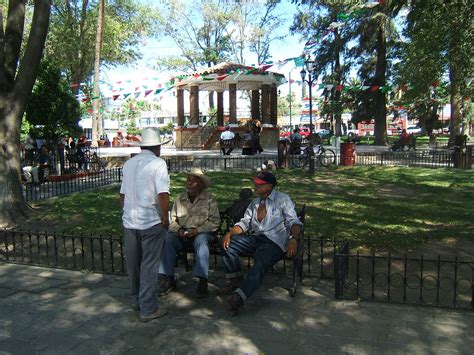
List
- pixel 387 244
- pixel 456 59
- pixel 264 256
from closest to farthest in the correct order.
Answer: pixel 264 256 < pixel 387 244 < pixel 456 59

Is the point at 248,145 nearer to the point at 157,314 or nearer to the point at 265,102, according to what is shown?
the point at 265,102

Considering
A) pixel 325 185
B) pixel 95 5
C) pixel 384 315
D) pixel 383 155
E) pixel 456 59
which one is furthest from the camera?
pixel 95 5

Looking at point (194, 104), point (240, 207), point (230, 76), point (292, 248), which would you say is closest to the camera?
point (292, 248)

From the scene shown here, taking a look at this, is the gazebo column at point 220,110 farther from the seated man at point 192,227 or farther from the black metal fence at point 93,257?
the seated man at point 192,227

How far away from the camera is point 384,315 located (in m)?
4.13

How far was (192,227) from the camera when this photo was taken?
192 inches

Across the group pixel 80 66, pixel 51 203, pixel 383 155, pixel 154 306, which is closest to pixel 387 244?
pixel 154 306

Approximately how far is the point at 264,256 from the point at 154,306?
113 centimetres

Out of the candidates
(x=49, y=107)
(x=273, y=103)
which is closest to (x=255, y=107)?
(x=273, y=103)

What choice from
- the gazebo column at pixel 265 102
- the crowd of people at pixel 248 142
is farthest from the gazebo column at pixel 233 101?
the crowd of people at pixel 248 142

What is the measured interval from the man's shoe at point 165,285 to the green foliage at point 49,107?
516 inches

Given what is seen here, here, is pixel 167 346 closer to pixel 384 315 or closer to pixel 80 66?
pixel 384 315

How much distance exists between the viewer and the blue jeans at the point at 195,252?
14.9 feet

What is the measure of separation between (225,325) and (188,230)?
3.90ft
